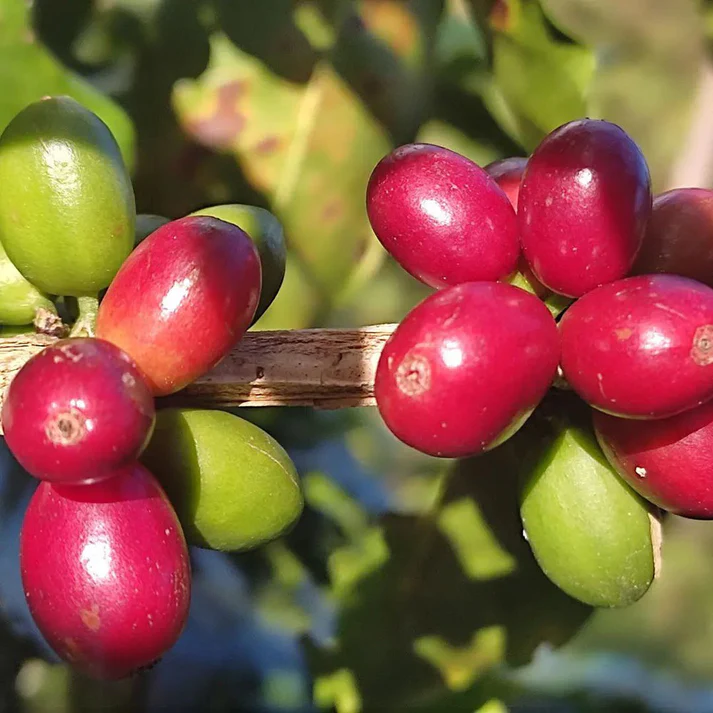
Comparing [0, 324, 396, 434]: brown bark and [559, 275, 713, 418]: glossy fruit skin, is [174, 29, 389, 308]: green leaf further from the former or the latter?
[559, 275, 713, 418]: glossy fruit skin

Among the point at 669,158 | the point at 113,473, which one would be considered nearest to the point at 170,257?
the point at 113,473

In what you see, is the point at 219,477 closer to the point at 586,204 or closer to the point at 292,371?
the point at 292,371

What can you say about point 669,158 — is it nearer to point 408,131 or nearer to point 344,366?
point 408,131

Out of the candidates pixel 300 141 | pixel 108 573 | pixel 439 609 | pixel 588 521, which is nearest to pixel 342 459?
pixel 439 609

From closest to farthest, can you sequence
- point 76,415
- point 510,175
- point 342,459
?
point 76,415, point 510,175, point 342,459

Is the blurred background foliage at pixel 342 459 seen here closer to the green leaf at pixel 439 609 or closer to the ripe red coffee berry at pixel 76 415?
the green leaf at pixel 439 609
